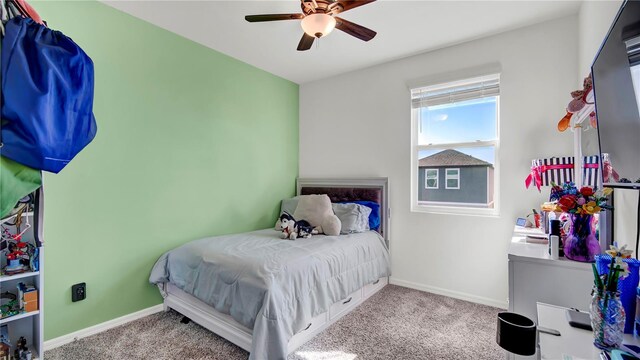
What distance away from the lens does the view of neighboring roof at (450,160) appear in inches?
117

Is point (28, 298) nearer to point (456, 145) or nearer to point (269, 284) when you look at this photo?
point (269, 284)

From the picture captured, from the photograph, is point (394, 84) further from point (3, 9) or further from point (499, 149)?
point (3, 9)

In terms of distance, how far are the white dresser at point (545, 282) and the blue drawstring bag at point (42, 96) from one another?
198cm

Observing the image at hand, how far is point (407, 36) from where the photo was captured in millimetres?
2754

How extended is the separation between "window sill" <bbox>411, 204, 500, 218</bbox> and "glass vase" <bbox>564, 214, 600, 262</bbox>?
1434mm

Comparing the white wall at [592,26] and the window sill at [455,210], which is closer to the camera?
the white wall at [592,26]

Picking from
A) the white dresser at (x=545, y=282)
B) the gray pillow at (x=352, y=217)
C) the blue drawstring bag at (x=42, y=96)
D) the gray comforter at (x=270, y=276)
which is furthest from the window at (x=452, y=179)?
the blue drawstring bag at (x=42, y=96)

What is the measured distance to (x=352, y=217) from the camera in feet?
9.96

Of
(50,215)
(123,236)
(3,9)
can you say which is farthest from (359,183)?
(3,9)

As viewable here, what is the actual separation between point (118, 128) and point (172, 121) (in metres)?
0.46

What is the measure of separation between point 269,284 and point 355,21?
2.24 meters

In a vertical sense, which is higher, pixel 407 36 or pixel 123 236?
pixel 407 36

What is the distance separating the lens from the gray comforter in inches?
69.2

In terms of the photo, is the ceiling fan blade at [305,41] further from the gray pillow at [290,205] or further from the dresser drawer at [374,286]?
the dresser drawer at [374,286]
